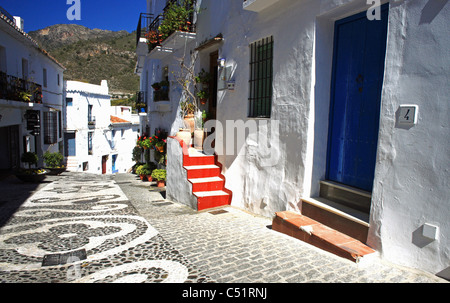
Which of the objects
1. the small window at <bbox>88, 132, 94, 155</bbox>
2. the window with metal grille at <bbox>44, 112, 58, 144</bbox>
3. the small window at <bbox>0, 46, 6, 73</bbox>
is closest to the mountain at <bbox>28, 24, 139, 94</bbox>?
Answer: the small window at <bbox>88, 132, 94, 155</bbox>

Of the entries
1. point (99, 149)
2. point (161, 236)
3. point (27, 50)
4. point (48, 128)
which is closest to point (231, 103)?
point (161, 236)

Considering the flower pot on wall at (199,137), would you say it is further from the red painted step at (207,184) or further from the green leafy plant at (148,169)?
the green leafy plant at (148,169)

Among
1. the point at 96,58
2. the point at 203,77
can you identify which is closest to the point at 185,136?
the point at 203,77

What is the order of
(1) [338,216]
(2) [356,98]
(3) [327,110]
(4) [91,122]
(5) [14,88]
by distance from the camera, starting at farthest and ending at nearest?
(4) [91,122] < (5) [14,88] < (3) [327,110] < (2) [356,98] < (1) [338,216]

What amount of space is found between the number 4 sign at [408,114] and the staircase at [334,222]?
1173 mm

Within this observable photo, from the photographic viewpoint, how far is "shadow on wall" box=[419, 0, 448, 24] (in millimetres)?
2984

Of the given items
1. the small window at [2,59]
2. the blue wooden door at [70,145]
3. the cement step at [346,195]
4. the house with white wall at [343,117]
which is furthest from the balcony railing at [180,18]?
the blue wooden door at [70,145]

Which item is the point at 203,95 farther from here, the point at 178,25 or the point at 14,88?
the point at 14,88

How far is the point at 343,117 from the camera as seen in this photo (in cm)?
453

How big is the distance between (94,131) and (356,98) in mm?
24597

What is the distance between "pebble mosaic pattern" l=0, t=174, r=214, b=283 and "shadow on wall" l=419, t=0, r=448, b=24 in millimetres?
3500

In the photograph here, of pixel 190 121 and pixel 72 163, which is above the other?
pixel 190 121

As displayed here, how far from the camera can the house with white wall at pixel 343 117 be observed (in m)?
3.05
